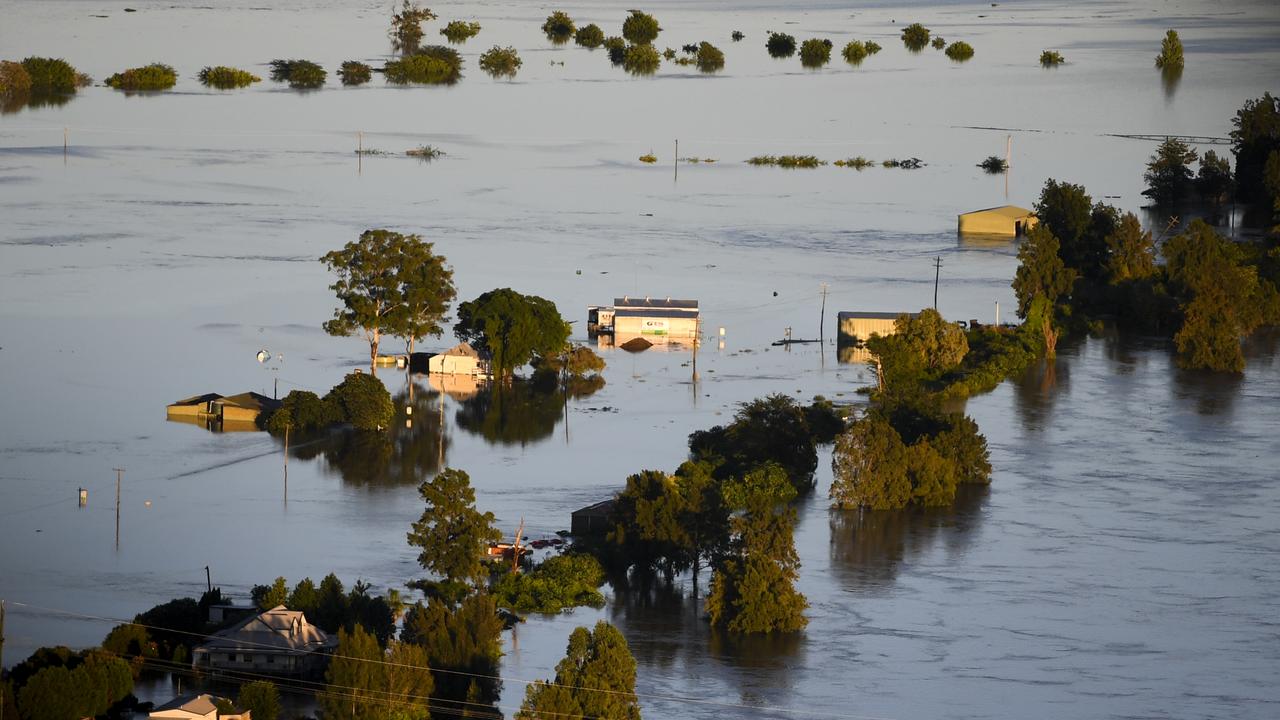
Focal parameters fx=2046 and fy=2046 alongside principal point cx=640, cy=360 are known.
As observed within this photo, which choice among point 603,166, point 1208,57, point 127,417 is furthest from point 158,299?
point 1208,57

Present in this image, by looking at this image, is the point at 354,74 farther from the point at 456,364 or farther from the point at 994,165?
the point at 456,364

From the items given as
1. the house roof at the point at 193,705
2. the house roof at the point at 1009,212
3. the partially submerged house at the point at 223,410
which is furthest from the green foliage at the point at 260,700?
the house roof at the point at 1009,212

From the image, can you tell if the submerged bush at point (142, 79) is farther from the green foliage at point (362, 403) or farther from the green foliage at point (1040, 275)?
the green foliage at point (362, 403)

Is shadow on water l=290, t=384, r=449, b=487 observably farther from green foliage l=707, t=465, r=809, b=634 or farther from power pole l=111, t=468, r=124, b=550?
green foliage l=707, t=465, r=809, b=634

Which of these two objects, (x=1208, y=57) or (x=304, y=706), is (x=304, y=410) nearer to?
(x=304, y=706)

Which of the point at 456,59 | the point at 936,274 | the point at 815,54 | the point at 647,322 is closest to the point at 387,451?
the point at 647,322

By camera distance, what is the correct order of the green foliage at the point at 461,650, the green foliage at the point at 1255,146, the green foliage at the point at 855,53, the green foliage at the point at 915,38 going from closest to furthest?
the green foliage at the point at 461,650 → the green foliage at the point at 1255,146 → the green foliage at the point at 855,53 → the green foliage at the point at 915,38
